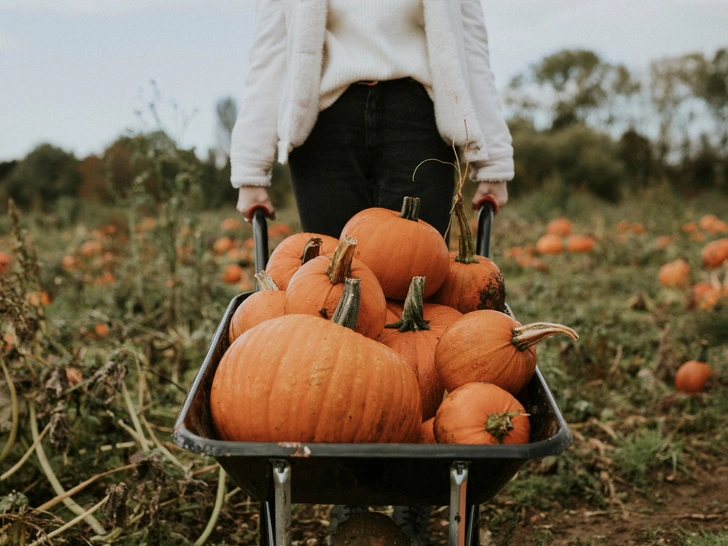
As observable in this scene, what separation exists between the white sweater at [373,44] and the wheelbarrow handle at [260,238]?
427 mm

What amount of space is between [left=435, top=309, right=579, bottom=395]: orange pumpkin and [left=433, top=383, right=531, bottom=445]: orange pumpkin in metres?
0.06

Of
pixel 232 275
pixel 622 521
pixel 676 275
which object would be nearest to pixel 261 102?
pixel 622 521

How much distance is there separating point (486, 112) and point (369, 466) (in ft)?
4.59

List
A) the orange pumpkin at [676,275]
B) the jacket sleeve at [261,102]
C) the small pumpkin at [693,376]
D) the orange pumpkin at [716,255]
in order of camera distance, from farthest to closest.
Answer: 1. the orange pumpkin at [676,275]
2. the orange pumpkin at [716,255]
3. the small pumpkin at [693,376]
4. the jacket sleeve at [261,102]

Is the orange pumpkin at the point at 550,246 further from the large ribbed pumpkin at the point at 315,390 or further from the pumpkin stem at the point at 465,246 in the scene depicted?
the large ribbed pumpkin at the point at 315,390

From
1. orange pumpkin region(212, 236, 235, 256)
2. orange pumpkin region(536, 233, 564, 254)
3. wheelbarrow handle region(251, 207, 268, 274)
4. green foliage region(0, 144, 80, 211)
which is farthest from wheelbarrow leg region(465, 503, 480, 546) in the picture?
green foliage region(0, 144, 80, 211)

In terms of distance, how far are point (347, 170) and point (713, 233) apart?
5.25 m

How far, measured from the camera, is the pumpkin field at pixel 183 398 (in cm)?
214

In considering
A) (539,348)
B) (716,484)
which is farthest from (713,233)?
(716,484)

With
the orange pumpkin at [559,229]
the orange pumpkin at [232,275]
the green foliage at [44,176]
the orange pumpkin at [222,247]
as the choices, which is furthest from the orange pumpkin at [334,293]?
the green foliage at [44,176]

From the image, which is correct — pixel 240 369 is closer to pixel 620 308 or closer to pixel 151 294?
pixel 151 294

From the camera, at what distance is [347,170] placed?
87.8 inches

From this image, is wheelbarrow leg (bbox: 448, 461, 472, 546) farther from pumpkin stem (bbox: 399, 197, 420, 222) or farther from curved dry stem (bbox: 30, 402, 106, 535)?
curved dry stem (bbox: 30, 402, 106, 535)

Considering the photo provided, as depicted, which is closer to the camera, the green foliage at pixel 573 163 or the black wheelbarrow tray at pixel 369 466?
the black wheelbarrow tray at pixel 369 466
